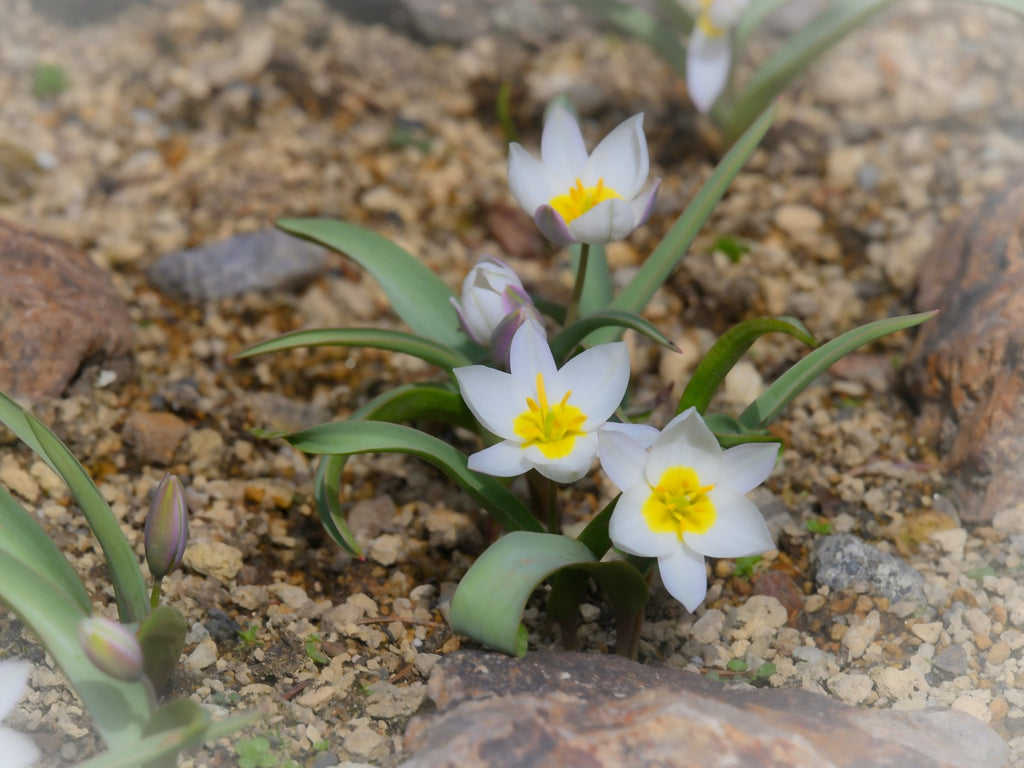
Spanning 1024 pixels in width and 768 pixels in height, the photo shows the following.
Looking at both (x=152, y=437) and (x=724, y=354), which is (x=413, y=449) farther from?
(x=152, y=437)

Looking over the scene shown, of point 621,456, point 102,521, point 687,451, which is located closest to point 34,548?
point 102,521

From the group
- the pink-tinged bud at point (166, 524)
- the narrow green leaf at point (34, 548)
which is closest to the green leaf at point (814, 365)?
the pink-tinged bud at point (166, 524)

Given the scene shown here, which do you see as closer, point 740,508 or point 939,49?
point 740,508

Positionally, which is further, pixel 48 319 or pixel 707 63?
pixel 707 63

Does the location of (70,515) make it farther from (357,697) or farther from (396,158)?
(396,158)

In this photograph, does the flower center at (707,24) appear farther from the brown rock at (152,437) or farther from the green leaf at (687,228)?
the brown rock at (152,437)

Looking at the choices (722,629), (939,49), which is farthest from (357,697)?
(939,49)

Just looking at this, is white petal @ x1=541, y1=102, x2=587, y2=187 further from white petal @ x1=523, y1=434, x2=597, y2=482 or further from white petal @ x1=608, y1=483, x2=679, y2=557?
white petal @ x1=608, y1=483, x2=679, y2=557
